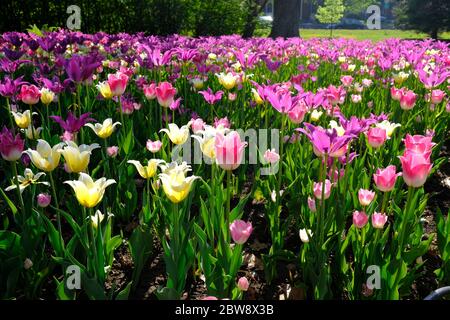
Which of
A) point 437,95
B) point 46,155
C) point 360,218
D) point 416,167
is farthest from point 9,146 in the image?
point 437,95

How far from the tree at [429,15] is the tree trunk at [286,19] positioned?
13642mm

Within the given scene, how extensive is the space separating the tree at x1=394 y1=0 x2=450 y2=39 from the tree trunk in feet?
44.8

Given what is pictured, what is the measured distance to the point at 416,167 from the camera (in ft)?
4.72

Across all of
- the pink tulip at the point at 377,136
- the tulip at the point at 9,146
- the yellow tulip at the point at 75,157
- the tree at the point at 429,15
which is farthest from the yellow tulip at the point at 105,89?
the tree at the point at 429,15

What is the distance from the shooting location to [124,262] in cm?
212

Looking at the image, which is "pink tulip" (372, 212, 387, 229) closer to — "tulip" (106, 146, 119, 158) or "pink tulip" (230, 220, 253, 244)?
"pink tulip" (230, 220, 253, 244)

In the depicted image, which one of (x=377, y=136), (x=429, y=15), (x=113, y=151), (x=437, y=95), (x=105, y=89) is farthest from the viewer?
(x=429, y=15)

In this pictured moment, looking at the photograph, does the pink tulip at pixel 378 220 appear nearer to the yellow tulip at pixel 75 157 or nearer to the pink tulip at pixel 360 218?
the pink tulip at pixel 360 218

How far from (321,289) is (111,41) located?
18.4 ft

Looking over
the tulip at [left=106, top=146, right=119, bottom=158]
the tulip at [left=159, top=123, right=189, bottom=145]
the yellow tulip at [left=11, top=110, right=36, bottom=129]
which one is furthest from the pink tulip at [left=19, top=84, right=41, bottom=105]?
the tulip at [left=159, top=123, right=189, bottom=145]

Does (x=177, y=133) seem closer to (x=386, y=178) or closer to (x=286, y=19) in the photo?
(x=386, y=178)

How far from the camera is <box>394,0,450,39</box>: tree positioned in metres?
25.2

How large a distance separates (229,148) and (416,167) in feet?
2.14
